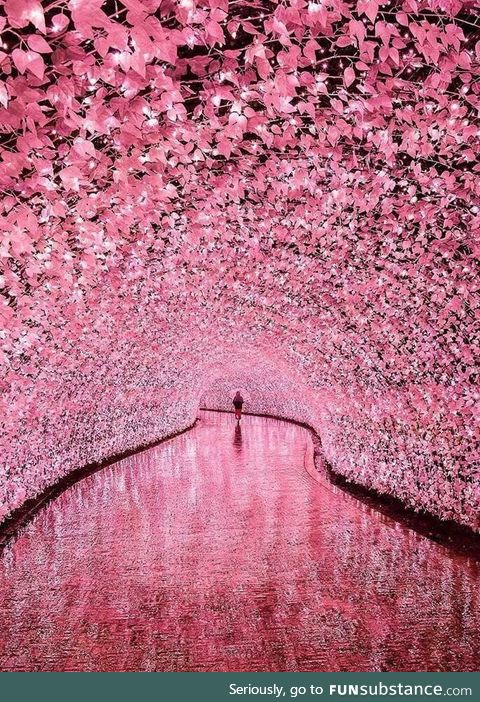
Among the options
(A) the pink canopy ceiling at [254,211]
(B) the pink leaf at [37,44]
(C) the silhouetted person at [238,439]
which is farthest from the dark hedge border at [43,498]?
(B) the pink leaf at [37,44]

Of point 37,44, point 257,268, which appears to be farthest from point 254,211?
point 37,44

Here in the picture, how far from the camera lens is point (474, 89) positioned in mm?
4977

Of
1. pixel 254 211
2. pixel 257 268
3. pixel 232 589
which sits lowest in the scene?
pixel 232 589

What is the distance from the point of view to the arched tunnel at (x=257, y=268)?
4.01 metres

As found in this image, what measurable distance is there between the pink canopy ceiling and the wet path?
1260mm

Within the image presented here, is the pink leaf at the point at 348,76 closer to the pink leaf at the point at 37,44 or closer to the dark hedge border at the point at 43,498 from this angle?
the pink leaf at the point at 37,44

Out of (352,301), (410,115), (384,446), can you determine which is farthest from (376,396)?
(410,115)

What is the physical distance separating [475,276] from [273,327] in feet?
25.7

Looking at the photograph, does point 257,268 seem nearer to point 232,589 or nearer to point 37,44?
point 232,589

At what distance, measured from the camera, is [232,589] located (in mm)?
6934

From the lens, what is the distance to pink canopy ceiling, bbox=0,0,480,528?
3828 mm

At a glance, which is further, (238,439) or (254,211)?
(238,439)

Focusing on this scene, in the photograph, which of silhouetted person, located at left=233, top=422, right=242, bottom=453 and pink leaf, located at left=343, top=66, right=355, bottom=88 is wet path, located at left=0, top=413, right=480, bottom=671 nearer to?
pink leaf, located at left=343, top=66, right=355, bottom=88

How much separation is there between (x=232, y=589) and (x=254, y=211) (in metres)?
4.05
